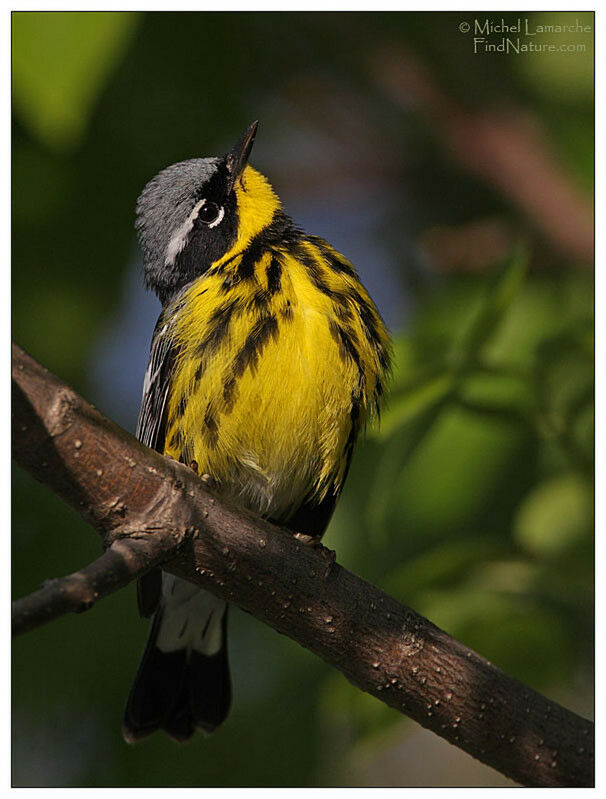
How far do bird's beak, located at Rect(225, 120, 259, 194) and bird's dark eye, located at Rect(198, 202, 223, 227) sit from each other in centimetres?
→ 5

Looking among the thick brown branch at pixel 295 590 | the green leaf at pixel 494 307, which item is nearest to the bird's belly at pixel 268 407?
the green leaf at pixel 494 307

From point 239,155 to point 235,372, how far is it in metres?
0.66

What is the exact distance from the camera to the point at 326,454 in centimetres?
213

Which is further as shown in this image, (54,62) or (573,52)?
(573,52)

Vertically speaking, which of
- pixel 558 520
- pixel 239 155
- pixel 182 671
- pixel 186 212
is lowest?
pixel 182 671

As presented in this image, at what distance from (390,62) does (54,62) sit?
1205 millimetres

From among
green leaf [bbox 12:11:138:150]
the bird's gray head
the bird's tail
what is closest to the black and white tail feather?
the bird's tail

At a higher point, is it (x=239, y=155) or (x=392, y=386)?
(x=239, y=155)

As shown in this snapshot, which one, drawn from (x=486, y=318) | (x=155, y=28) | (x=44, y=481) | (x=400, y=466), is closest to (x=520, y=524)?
(x=400, y=466)

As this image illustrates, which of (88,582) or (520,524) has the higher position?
(520,524)

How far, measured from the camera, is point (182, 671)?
2453 mm

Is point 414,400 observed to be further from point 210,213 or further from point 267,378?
point 210,213

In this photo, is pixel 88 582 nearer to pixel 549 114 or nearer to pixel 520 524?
pixel 520 524

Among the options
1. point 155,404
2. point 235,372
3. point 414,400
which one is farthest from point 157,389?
point 414,400
